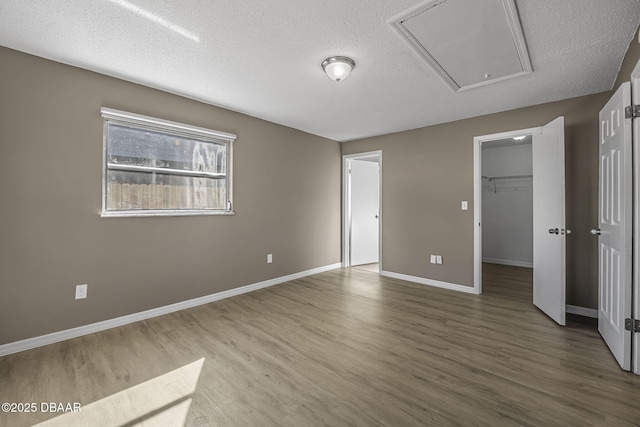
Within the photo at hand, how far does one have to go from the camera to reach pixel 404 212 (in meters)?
4.49

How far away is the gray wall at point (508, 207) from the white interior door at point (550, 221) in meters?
2.65

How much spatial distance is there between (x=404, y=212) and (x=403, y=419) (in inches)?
130

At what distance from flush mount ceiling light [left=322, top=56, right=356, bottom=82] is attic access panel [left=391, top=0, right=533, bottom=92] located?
499 mm

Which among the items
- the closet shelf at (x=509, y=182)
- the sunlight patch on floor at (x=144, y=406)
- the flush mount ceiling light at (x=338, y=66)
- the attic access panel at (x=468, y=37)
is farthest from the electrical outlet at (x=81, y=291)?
the closet shelf at (x=509, y=182)

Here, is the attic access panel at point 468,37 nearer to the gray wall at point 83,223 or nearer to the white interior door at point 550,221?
the white interior door at point 550,221

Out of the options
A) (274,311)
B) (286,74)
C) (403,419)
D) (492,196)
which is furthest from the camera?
(492,196)

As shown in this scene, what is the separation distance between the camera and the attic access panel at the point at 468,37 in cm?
173

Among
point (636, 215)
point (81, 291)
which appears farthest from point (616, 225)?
point (81, 291)

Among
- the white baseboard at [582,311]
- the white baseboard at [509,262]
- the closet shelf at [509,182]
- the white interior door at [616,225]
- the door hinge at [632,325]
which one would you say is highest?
the closet shelf at [509,182]

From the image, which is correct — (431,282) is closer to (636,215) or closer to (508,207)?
(636,215)

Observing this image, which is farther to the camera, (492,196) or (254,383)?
(492,196)

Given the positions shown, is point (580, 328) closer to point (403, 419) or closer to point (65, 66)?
point (403, 419)

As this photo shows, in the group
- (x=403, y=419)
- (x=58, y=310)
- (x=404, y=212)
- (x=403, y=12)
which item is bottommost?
(x=403, y=419)

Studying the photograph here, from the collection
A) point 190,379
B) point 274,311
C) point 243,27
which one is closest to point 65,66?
point 243,27
